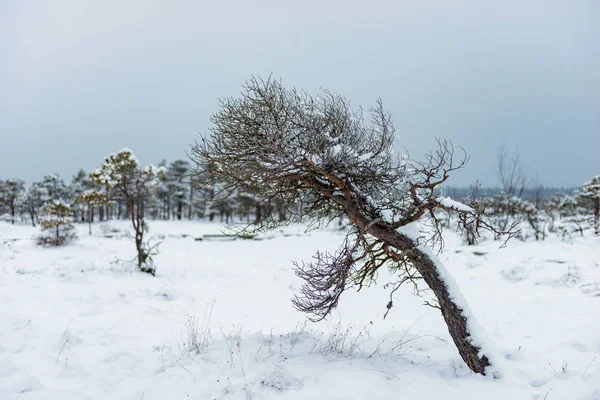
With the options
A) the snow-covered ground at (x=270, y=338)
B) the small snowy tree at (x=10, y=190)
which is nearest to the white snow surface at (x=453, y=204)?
the snow-covered ground at (x=270, y=338)

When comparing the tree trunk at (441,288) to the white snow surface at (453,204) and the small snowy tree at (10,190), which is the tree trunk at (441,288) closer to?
the white snow surface at (453,204)

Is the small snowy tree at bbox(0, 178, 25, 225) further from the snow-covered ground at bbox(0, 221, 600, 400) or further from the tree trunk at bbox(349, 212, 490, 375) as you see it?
the tree trunk at bbox(349, 212, 490, 375)

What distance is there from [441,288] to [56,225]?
20.0 m

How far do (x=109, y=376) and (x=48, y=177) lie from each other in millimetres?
51824

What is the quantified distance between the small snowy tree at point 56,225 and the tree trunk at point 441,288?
18.9 metres

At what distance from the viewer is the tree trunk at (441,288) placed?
454 centimetres

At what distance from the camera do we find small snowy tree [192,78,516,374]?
4.34 metres

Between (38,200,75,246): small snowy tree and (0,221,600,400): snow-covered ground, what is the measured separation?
520 cm

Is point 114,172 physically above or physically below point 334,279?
above

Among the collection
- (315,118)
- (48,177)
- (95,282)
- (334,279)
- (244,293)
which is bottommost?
(244,293)

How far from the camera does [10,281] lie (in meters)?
8.88

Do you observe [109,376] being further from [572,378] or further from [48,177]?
[48,177]

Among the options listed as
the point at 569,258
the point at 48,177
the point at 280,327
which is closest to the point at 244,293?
the point at 280,327

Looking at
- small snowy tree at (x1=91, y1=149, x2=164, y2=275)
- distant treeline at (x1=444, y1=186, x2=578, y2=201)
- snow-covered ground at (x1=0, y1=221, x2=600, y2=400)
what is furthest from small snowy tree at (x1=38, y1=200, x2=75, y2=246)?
distant treeline at (x1=444, y1=186, x2=578, y2=201)
